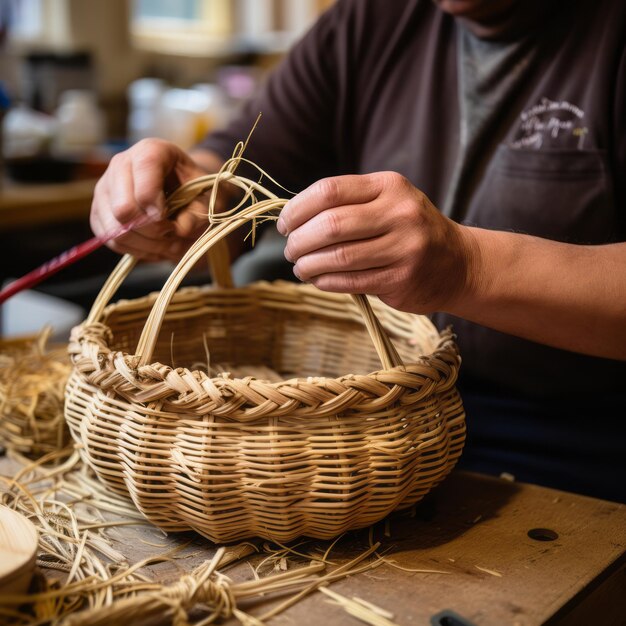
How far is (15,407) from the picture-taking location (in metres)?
0.83

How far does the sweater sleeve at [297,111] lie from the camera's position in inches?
45.5

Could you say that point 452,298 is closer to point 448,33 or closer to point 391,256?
point 391,256

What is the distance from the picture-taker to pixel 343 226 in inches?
23.9

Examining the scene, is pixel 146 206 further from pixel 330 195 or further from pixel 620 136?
pixel 620 136

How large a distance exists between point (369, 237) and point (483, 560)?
10.7 inches

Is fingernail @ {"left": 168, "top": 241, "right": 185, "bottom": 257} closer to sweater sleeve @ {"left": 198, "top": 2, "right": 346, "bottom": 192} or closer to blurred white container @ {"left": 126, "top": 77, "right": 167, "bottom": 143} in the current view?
sweater sleeve @ {"left": 198, "top": 2, "right": 346, "bottom": 192}

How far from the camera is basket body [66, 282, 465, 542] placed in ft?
1.96

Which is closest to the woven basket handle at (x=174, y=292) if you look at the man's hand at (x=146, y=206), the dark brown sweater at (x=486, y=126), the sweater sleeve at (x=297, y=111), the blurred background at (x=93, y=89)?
the man's hand at (x=146, y=206)

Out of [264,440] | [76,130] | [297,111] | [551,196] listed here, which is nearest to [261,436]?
[264,440]

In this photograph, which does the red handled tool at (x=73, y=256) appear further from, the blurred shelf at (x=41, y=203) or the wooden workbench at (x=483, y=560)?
the blurred shelf at (x=41, y=203)

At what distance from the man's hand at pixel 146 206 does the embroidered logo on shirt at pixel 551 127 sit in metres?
0.39

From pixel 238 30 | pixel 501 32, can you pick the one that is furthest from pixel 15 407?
pixel 238 30

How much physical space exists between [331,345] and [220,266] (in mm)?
156

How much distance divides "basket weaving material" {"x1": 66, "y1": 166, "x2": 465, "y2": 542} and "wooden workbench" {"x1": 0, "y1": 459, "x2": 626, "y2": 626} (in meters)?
0.04
